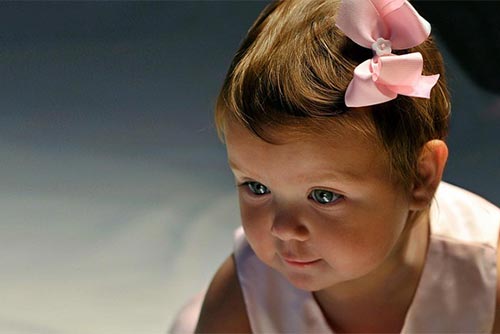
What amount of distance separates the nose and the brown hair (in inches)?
3.5

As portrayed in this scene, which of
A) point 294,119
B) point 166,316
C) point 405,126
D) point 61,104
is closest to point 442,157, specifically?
point 405,126

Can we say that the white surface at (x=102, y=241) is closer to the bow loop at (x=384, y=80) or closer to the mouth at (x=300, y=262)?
the mouth at (x=300, y=262)

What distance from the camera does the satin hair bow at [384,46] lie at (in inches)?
34.8

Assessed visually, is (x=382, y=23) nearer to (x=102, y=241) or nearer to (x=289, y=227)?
(x=289, y=227)

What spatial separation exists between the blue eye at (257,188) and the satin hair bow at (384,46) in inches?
5.4

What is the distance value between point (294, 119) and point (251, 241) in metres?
0.16

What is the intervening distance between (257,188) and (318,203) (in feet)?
0.22

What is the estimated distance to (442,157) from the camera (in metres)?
1.00

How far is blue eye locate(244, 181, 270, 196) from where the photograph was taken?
3.19 ft

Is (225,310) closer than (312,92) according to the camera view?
No

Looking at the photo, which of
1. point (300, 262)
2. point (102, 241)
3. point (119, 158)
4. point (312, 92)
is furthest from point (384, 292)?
point (119, 158)

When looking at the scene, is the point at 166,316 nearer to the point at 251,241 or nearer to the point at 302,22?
the point at 251,241

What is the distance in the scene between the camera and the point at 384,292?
1.10 metres

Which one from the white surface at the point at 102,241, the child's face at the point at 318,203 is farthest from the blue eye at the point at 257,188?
the white surface at the point at 102,241
